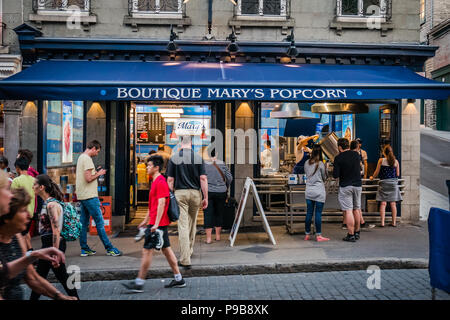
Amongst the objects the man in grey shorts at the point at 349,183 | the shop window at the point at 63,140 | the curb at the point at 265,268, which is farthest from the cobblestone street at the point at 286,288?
the shop window at the point at 63,140

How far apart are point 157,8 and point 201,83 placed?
3.14 metres

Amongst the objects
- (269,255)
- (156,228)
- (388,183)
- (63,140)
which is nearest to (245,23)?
(388,183)

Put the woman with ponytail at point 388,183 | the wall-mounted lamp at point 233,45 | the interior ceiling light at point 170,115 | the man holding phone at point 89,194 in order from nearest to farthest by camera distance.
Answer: the man holding phone at point 89,194
the wall-mounted lamp at point 233,45
the woman with ponytail at point 388,183
the interior ceiling light at point 170,115

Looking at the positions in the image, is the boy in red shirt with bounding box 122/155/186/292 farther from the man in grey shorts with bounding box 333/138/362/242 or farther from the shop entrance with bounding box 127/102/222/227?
the shop entrance with bounding box 127/102/222/227

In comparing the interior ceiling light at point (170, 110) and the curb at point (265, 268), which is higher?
the interior ceiling light at point (170, 110)

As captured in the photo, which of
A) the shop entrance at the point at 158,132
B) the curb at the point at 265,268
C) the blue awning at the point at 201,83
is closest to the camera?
the curb at the point at 265,268

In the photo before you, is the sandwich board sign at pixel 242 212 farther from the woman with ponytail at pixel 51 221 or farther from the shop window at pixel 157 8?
the shop window at pixel 157 8

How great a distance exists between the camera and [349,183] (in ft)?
27.0

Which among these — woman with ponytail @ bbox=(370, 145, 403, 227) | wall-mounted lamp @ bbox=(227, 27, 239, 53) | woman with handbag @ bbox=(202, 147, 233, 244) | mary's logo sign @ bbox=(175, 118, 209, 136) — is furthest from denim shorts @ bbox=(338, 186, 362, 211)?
mary's logo sign @ bbox=(175, 118, 209, 136)

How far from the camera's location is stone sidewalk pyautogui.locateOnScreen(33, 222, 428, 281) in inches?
256

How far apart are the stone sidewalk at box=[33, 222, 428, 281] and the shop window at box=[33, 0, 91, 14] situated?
5187 millimetres

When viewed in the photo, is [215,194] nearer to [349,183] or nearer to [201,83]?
Result: [201,83]

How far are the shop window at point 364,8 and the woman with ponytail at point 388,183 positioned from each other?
339 centimetres

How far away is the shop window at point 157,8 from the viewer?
9.61 m
